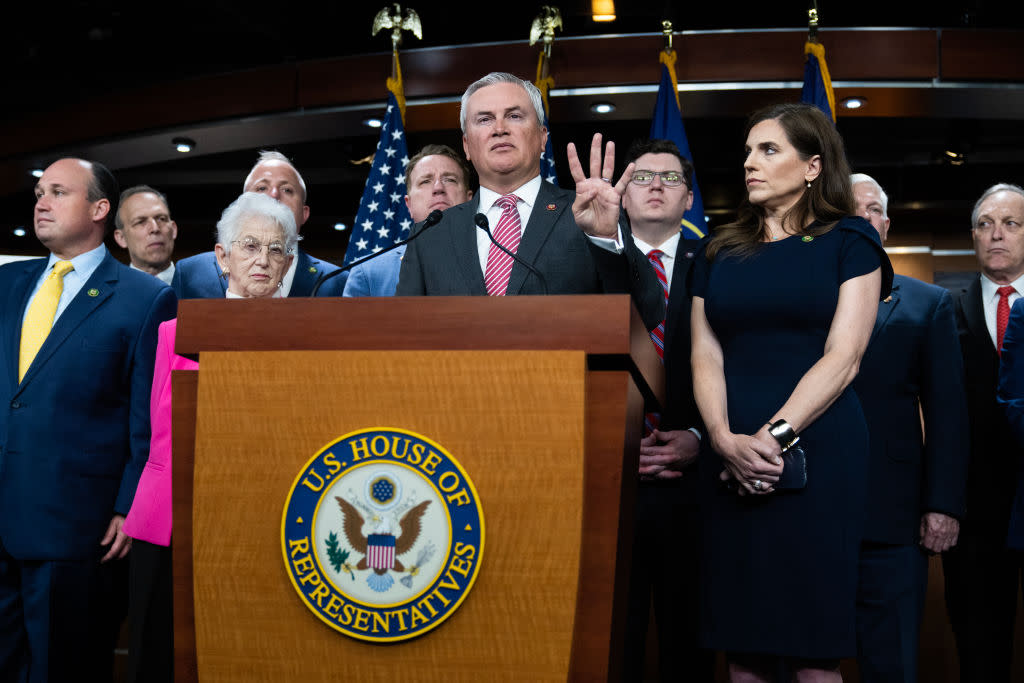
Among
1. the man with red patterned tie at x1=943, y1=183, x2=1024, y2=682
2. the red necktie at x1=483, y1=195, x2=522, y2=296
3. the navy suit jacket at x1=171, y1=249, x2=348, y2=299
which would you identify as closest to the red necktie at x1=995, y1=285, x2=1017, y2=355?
the man with red patterned tie at x1=943, y1=183, x2=1024, y2=682

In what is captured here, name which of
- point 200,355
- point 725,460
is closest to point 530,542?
point 200,355

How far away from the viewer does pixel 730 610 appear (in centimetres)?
170

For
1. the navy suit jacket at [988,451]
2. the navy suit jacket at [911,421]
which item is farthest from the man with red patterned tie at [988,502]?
the navy suit jacket at [911,421]

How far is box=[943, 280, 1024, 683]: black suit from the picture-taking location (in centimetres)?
271

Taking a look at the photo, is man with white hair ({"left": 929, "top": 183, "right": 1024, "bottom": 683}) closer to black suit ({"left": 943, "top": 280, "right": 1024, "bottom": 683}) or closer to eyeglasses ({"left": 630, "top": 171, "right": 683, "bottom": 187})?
black suit ({"left": 943, "top": 280, "right": 1024, "bottom": 683})

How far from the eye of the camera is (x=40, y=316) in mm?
2430

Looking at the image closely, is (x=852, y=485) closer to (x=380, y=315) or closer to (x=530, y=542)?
(x=530, y=542)

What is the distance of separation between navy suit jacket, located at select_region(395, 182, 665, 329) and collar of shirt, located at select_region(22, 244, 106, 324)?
3.64 feet

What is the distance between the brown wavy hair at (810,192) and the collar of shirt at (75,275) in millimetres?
1637

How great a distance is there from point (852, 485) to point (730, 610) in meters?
0.32

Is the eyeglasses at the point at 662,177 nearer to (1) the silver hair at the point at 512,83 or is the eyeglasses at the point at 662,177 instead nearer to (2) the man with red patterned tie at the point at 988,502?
(1) the silver hair at the point at 512,83

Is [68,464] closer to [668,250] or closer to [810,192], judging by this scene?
[668,250]

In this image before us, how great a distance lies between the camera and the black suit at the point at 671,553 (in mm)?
2275

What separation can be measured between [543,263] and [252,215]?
967mm
